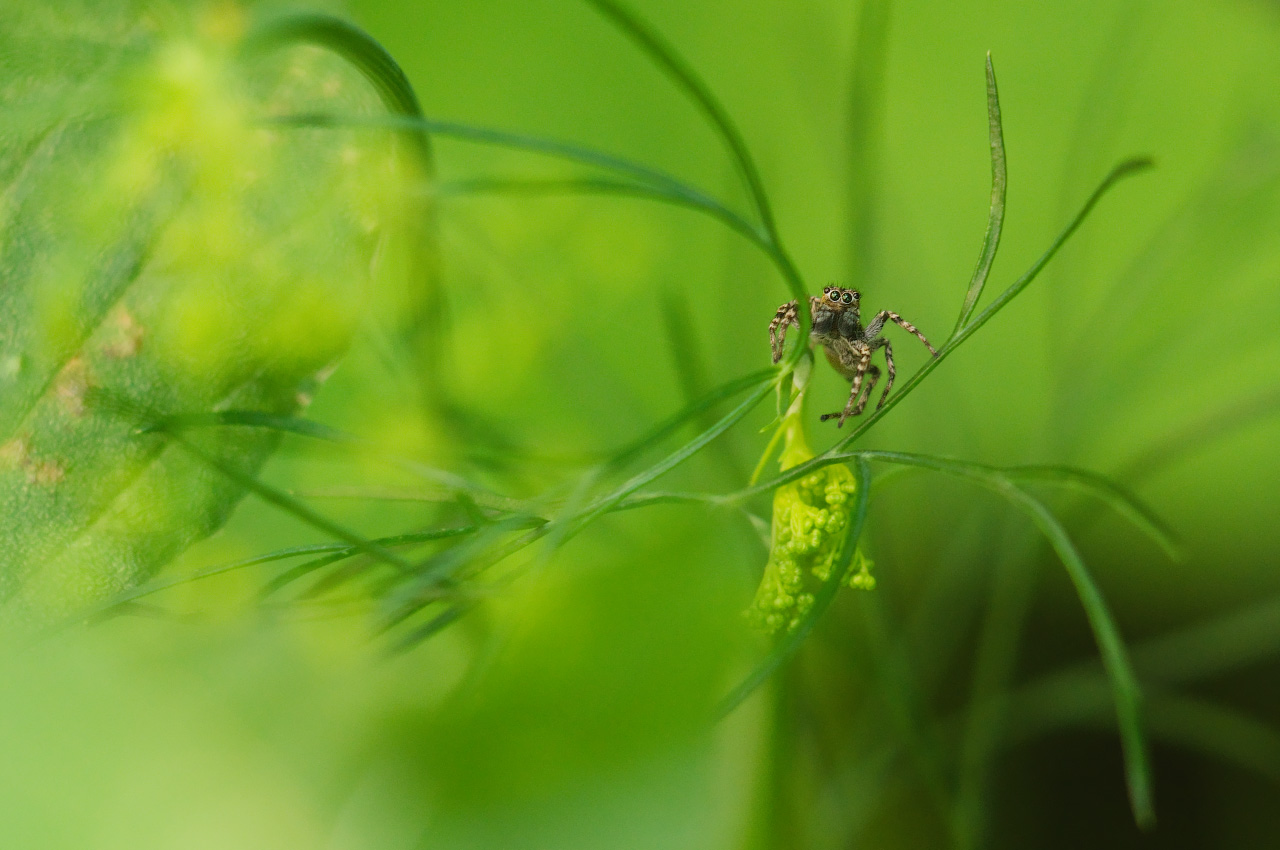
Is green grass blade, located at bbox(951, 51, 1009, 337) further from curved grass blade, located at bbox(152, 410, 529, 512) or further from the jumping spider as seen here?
curved grass blade, located at bbox(152, 410, 529, 512)

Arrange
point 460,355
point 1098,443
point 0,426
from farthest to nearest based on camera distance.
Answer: point 1098,443, point 460,355, point 0,426

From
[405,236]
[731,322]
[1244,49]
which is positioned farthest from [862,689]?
[1244,49]

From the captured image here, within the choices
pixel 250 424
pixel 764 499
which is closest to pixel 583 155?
pixel 250 424

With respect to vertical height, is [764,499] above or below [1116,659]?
above

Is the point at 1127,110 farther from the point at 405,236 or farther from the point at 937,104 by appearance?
the point at 405,236

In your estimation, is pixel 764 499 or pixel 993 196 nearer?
pixel 993 196

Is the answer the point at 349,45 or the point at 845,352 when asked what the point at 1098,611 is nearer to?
the point at 845,352

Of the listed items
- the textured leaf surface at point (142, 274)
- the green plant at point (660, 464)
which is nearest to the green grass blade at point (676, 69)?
the green plant at point (660, 464)
